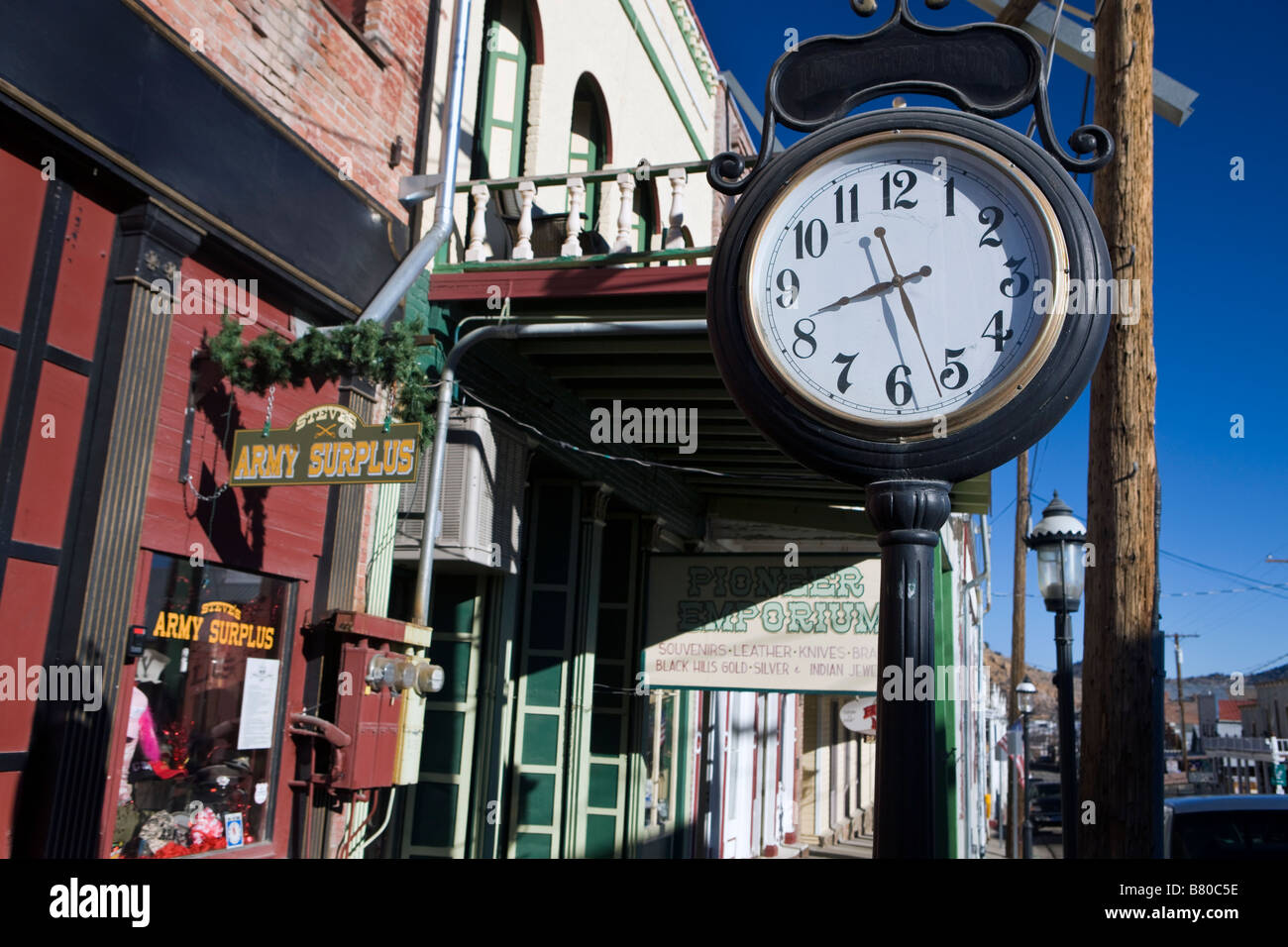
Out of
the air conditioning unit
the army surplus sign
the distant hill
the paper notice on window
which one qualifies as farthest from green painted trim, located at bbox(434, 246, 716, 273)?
the distant hill

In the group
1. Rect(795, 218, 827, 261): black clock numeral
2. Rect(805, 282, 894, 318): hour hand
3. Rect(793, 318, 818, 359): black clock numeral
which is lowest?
Rect(793, 318, 818, 359): black clock numeral

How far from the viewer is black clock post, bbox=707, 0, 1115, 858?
63.9 inches

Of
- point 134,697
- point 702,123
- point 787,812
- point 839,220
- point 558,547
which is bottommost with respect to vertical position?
point 787,812

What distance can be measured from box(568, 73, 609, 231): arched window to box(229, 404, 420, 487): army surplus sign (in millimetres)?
5778

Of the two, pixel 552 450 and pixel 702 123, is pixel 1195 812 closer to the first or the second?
pixel 552 450

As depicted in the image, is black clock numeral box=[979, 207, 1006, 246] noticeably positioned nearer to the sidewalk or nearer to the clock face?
the clock face

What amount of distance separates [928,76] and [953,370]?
0.55 meters

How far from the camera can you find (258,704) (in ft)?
→ 18.5

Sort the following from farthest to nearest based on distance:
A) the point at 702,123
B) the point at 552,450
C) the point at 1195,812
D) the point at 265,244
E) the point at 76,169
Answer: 1. the point at 702,123
2. the point at 552,450
3. the point at 1195,812
4. the point at 265,244
5. the point at 76,169

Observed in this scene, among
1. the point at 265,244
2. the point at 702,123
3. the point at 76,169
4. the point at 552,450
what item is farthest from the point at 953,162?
the point at 702,123

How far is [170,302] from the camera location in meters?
5.02

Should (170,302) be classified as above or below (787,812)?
above

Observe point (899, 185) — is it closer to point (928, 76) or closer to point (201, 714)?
point (928, 76)

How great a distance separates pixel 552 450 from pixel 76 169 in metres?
4.47
